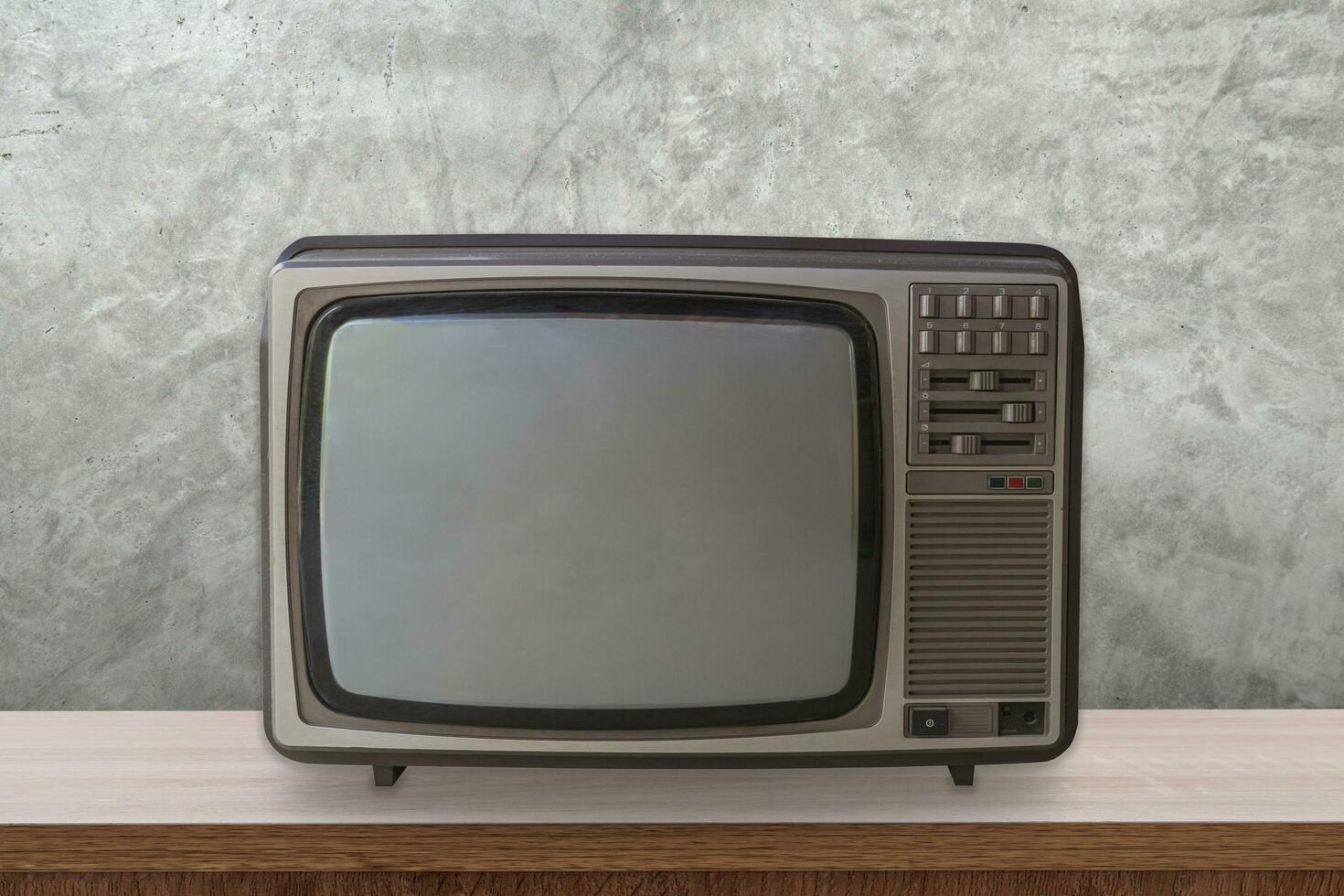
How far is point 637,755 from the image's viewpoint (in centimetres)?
61

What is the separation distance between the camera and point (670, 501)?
0.59 metres

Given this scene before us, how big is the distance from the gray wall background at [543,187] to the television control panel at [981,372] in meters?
0.43

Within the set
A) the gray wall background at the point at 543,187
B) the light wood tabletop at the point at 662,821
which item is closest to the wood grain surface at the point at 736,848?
the light wood tabletop at the point at 662,821

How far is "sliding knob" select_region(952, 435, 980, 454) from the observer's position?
60 cm

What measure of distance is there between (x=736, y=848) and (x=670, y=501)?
0.24 metres

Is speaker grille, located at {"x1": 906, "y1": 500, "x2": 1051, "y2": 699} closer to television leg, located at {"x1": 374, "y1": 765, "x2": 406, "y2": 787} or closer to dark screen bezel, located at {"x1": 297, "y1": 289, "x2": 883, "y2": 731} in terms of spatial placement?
dark screen bezel, located at {"x1": 297, "y1": 289, "x2": 883, "y2": 731}

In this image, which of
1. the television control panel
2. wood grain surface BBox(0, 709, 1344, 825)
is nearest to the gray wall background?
wood grain surface BBox(0, 709, 1344, 825)

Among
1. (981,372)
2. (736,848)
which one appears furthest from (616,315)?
(736,848)

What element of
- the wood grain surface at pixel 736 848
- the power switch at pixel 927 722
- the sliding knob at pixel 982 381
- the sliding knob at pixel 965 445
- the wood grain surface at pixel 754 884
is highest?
the sliding knob at pixel 982 381

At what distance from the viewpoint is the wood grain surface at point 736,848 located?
59cm

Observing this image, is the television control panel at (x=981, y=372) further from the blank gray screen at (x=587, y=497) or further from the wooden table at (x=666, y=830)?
the wooden table at (x=666, y=830)

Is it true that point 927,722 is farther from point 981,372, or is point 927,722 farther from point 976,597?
point 981,372

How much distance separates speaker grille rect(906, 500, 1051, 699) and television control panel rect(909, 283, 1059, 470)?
0.03 m

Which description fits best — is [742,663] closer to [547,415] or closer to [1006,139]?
[547,415]
